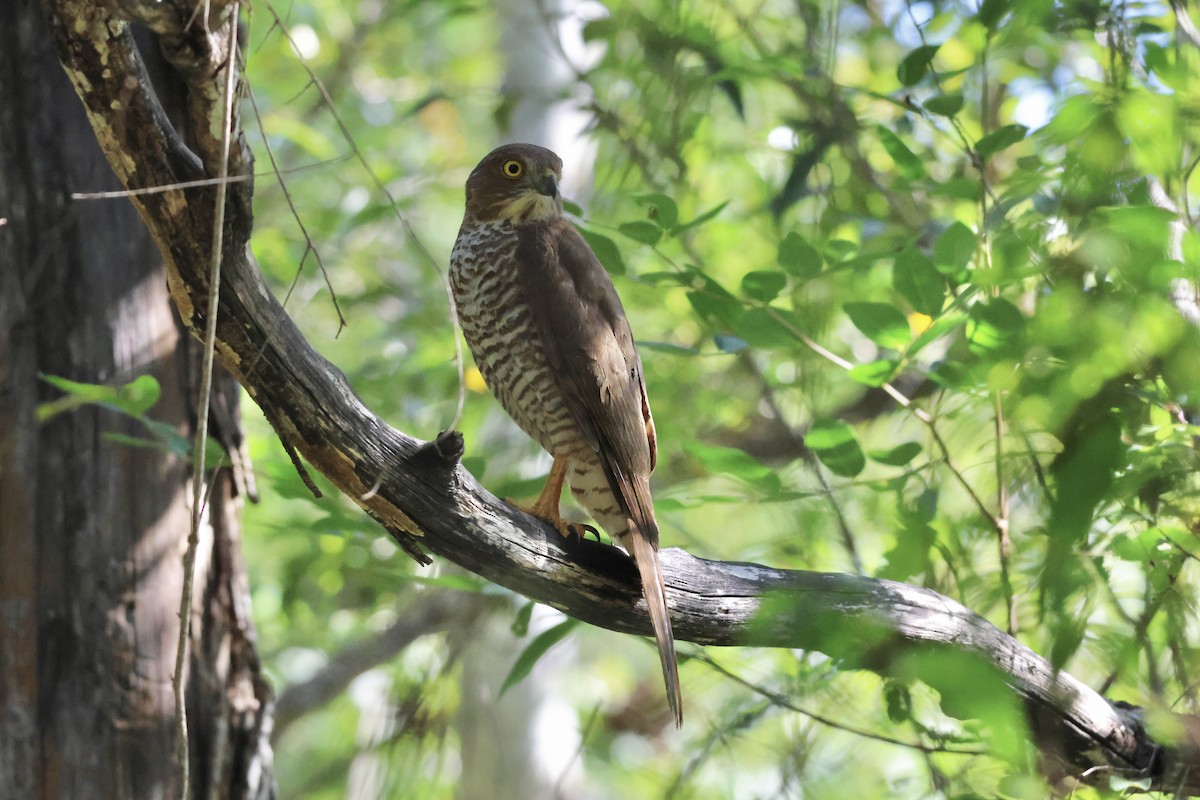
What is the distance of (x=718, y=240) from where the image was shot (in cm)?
583

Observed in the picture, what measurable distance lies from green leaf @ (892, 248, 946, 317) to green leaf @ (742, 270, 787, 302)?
13.6 inches

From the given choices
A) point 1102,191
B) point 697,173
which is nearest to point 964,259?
point 1102,191

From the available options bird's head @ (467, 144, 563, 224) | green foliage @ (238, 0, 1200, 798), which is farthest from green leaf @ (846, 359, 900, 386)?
bird's head @ (467, 144, 563, 224)

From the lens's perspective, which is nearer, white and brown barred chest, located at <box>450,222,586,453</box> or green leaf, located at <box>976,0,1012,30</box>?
green leaf, located at <box>976,0,1012,30</box>

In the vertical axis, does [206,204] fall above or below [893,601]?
above

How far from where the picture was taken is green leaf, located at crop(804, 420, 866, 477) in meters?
2.92

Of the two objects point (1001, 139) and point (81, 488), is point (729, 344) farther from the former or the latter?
point (81, 488)

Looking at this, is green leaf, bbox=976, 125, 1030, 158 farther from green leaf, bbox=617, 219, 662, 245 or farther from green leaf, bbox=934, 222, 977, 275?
green leaf, bbox=617, 219, 662, 245

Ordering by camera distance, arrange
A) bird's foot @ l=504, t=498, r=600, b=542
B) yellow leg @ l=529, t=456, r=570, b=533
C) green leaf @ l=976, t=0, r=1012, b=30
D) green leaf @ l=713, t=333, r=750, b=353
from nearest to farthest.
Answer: green leaf @ l=976, t=0, r=1012, b=30
bird's foot @ l=504, t=498, r=600, b=542
yellow leg @ l=529, t=456, r=570, b=533
green leaf @ l=713, t=333, r=750, b=353

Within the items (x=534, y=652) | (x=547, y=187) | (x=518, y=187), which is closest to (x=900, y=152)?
(x=547, y=187)

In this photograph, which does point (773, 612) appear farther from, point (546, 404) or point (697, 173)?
point (697, 173)

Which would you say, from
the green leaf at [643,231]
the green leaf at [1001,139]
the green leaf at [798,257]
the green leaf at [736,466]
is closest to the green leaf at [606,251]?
the green leaf at [643,231]

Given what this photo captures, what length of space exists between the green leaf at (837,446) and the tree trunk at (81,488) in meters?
2.16

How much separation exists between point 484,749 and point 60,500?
3.59 meters
